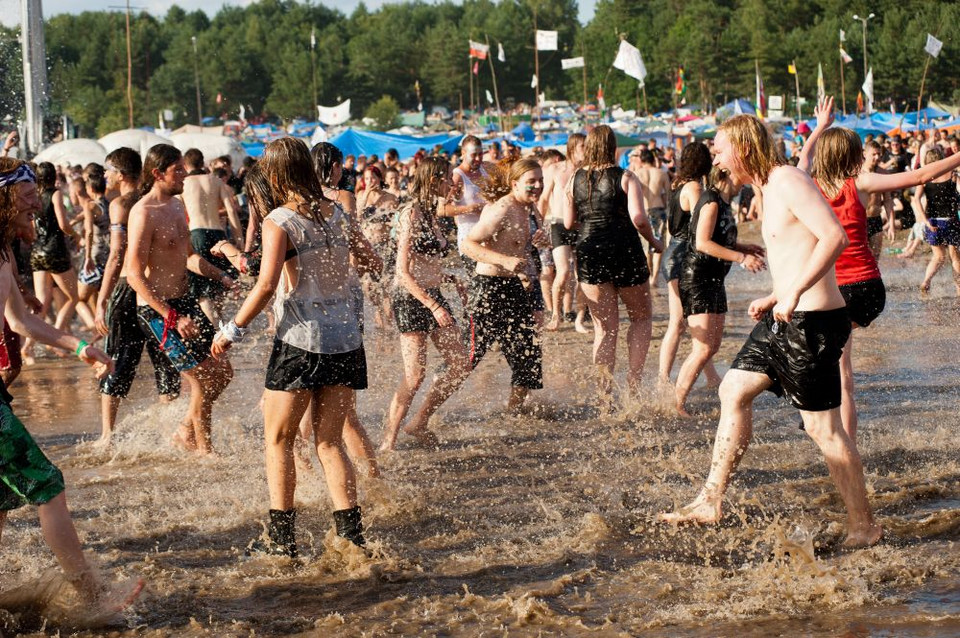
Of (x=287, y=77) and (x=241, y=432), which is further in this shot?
(x=287, y=77)

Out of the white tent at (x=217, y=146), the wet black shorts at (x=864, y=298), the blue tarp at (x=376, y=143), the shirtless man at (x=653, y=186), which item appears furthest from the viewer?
the blue tarp at (x=376, y=143)

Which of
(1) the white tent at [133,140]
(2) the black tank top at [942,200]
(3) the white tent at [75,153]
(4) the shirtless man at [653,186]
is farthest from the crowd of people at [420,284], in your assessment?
(1) the white tent at [133,140]

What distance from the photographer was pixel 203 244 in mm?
11133

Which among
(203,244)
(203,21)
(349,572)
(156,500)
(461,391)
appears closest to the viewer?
(349,572)

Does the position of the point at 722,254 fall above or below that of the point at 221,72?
below

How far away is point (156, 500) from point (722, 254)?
11.3 feet

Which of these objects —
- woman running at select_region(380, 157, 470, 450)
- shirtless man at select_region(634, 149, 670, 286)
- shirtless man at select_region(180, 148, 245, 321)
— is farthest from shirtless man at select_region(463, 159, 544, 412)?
shirtless man at select_region(634, 149, 670, 286)

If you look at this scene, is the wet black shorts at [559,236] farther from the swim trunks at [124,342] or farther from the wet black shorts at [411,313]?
the swim trunks at [124,342]

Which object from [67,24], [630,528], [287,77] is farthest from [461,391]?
[67,24]

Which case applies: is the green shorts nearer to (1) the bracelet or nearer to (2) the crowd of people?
(2) the crowd of people

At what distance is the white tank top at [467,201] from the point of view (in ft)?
27.5

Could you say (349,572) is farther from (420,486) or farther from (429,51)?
(429,51)

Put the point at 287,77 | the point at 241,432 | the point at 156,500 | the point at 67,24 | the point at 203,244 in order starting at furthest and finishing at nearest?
the point at 67,24 < the point at 287,77 < the point at 203,244 < the point at 241,432 < the point at 156,500

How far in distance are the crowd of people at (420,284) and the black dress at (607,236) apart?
0.01 m
